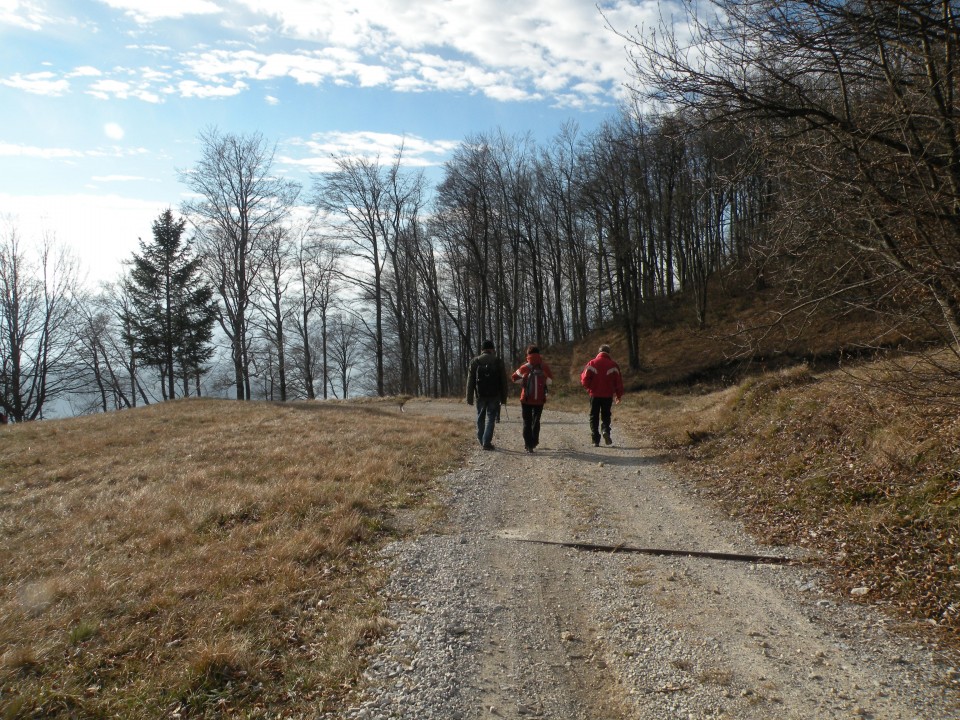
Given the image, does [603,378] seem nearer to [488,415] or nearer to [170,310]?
[488,415]

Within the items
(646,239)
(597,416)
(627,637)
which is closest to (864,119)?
(627,637)

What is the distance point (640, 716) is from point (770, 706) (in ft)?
2.42

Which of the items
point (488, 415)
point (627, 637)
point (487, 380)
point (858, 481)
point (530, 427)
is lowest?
point (627, 637)

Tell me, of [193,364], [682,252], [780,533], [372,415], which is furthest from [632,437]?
[193,364]

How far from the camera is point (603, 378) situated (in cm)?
1183

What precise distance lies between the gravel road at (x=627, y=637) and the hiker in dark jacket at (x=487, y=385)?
15.4 ft

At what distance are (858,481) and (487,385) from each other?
255 inches

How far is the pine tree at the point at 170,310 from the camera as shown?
39.0 m

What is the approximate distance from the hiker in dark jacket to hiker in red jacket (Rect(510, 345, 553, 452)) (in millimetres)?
432

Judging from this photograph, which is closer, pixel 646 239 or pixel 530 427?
pixel 530 427

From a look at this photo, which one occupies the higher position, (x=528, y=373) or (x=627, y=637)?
(x=528, y=373)

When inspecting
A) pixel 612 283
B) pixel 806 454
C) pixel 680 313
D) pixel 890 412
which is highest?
pixel 612 283

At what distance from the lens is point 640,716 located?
3.38 m

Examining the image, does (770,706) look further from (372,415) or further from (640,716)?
(372,415)
